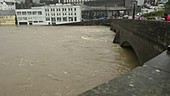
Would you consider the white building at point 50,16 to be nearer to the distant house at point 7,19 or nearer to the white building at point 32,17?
the white building at point 32,17

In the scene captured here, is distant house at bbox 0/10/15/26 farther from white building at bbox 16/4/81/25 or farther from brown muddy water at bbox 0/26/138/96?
brown muddy water at bbox 0/26/138/96

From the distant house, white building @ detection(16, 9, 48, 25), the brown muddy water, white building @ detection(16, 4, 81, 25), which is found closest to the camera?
the brown muddy water

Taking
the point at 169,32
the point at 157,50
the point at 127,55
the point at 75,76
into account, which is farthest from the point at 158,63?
the point at 127,55

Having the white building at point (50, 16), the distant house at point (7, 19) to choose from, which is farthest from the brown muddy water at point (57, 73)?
the distant house at point (7, 19)

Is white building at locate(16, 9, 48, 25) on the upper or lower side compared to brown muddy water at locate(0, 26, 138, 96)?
upper

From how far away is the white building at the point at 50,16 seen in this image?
65.4 metres

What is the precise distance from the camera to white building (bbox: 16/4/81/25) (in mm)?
65375

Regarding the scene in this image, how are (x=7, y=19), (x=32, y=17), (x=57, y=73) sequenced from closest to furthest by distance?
(x=57, y=73), (x=7, y=19), (x=32, y=17)

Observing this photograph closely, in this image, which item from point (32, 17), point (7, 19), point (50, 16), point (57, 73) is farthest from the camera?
point (50, 16)

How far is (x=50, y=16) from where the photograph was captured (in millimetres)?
66250

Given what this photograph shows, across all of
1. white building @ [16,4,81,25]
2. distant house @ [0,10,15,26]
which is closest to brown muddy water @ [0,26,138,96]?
white building @ [16,4,81,25]

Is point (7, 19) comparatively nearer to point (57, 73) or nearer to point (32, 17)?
point (32, 17)

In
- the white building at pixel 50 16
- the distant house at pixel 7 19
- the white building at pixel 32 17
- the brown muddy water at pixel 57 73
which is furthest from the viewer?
the white building at pixel 32 17

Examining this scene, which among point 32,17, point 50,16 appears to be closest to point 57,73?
point 50,16
